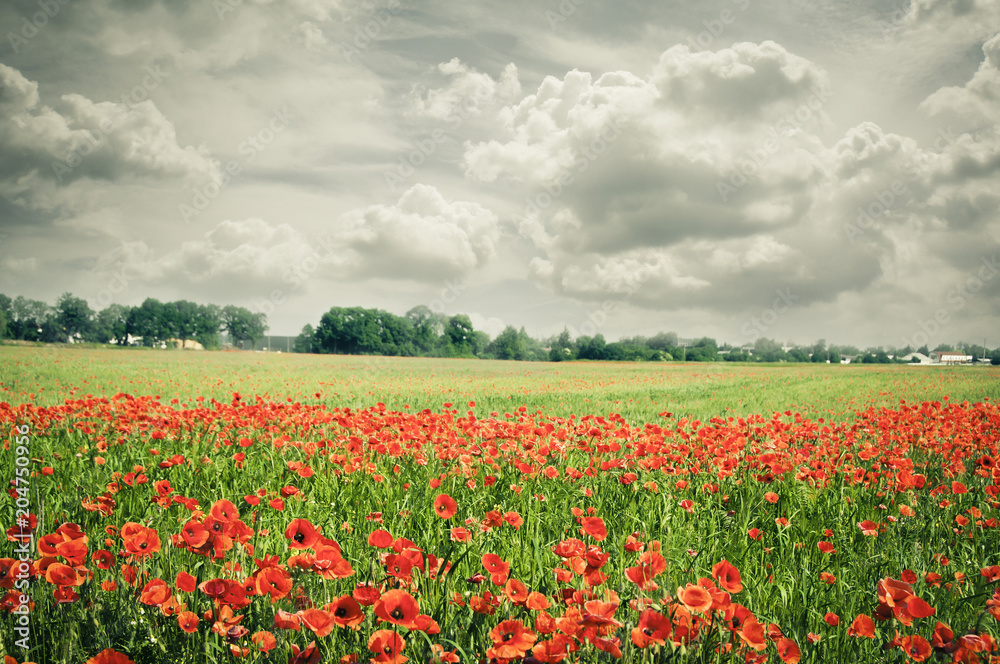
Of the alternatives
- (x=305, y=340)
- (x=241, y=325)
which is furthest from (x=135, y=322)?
(x=305, y=340)

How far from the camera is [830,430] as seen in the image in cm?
602

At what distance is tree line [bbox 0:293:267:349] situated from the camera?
50322 millimetres

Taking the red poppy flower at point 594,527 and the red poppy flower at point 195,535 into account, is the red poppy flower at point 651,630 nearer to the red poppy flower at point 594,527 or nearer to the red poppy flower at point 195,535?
the red poppy flower at point 594,527

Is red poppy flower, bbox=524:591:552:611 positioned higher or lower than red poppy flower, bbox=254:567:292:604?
lower

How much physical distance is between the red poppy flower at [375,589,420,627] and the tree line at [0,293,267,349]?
57.3 meters

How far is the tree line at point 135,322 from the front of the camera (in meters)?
50.3

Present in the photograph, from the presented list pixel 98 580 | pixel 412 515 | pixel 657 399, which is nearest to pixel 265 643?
pixel 98 580

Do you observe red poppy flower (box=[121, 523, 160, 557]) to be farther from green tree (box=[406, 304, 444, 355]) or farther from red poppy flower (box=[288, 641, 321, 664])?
green tree (box=[406, 304, 444, 355])

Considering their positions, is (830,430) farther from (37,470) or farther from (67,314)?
(67,314)

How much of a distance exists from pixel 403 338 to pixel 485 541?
3474 inches

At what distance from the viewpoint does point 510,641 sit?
1316 millimetres

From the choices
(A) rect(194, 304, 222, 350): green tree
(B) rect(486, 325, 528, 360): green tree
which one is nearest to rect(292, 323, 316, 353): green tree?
(A) rect(194, 304, 222, 350): green tree

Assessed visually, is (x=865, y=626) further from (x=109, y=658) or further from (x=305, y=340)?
(x=305, y=340)

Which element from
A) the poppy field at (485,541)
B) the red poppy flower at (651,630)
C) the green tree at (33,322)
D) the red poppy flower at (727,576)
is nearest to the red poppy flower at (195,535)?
the poppy field at (485,541)
